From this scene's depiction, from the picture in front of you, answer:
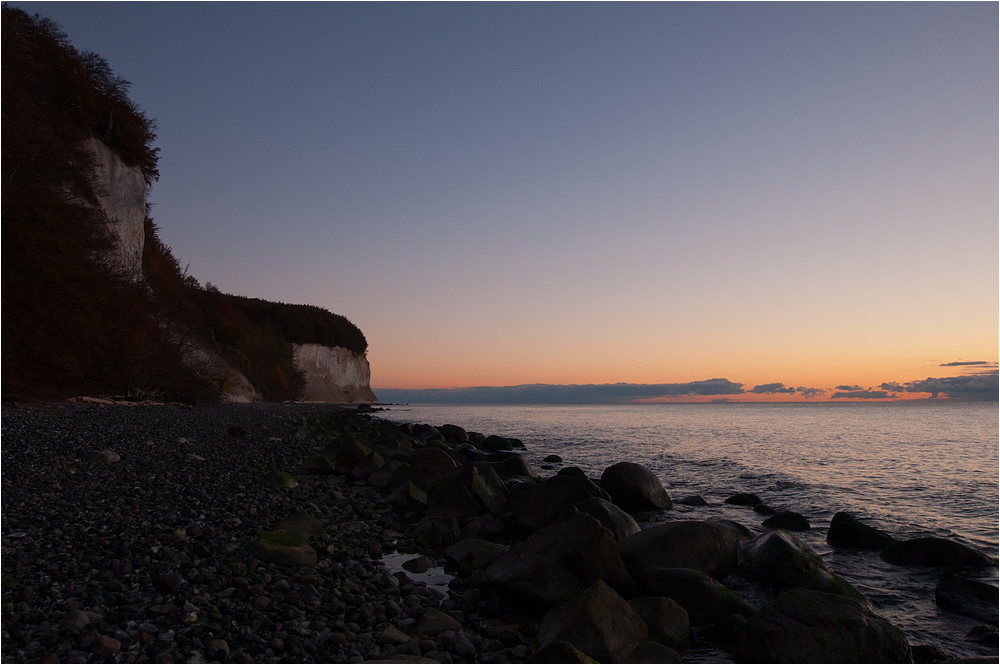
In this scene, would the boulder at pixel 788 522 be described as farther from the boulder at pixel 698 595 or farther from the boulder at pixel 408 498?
the boulder at pixel 408 498

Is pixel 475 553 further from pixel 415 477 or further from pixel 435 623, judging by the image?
pixel 415 477

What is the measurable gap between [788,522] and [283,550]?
946cm

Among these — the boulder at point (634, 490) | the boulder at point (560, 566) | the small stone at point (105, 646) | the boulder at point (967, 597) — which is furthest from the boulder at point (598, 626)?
the boulder at point (634, 490)

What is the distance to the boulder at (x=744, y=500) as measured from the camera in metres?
12.6

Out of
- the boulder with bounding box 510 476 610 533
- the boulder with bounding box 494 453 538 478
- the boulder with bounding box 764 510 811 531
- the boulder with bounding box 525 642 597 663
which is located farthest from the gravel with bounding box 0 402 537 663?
the boulder with bounding box 764 510 811 531

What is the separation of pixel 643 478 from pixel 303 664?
29.8ft

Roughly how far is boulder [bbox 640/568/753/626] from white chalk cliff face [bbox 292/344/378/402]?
2859 inches

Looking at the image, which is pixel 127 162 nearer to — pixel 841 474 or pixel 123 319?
pixel 123 319

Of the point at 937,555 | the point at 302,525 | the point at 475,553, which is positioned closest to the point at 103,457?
the point at 302,525

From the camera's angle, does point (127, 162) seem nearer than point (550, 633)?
No

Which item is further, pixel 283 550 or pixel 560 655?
pixel 283 550

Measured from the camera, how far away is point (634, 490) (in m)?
11.6

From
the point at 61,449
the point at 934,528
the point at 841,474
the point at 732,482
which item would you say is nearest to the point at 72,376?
the point at 61,449

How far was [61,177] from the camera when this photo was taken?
18328 millimetres
